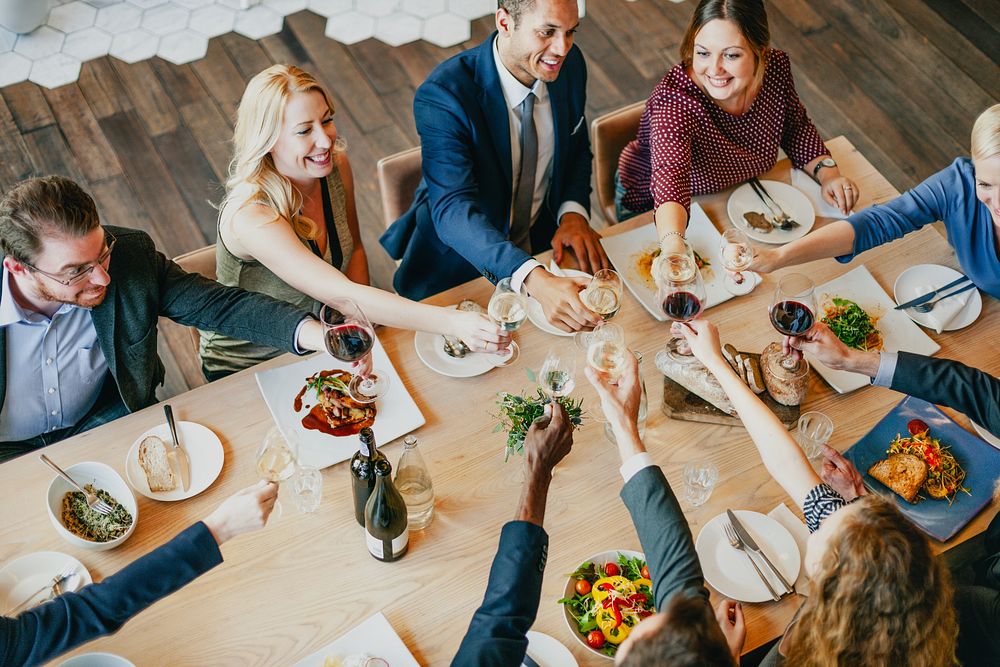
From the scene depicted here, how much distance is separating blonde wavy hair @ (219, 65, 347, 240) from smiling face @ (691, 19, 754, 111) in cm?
104

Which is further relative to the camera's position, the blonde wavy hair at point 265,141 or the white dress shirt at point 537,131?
the white dress shirt at point 537,131

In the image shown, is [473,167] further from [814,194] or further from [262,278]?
[814,194]

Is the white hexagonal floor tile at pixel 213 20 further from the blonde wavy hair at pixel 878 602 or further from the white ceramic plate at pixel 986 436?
the blonde wavy hair at pixel 878 602

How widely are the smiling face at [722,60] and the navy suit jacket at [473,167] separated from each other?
1.17 feet

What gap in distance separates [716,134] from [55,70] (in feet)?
10.5

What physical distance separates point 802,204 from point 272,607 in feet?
5.78

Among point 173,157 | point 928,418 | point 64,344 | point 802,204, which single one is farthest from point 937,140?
point 64,344

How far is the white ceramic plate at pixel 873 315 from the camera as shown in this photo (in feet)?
7.00

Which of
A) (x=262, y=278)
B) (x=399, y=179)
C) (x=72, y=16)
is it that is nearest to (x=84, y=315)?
(x=262, y=278)

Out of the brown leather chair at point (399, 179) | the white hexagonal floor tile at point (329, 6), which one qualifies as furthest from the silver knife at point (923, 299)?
the white hexagonal floor tile at point (329, 6)

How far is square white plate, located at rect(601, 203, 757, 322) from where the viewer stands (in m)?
2.29

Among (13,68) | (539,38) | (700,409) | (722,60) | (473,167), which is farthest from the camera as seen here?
(13,68)

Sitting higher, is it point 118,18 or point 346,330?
point 346,330

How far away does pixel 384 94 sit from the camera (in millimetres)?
4133
